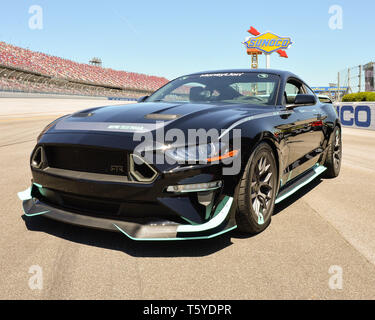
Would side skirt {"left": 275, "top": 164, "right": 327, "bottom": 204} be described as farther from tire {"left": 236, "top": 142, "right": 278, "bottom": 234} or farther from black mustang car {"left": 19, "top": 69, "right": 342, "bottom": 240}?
tire {"left": 236, "top": 142, "right": 278, "bottom": 234}

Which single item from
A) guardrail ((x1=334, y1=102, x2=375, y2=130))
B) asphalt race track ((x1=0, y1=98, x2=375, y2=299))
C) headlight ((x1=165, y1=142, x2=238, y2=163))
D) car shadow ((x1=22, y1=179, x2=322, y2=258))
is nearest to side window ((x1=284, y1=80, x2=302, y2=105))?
asphalt race track ((x1=0, y1=98, x2=375, y2=299))

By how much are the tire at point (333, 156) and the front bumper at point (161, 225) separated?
9.44 feet

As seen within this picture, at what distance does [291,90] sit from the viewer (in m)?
4.29

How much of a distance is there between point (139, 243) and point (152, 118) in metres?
0.94

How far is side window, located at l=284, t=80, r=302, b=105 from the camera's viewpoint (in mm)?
3903

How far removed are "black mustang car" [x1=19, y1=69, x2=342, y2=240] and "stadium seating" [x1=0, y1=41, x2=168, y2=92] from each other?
1471 inches

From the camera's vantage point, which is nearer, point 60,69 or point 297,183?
point 297,183

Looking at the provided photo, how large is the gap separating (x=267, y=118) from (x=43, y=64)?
194 ft

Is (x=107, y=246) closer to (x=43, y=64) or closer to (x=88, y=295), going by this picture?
(x=88, y=295)

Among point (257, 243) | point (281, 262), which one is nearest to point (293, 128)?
point (257, 243)

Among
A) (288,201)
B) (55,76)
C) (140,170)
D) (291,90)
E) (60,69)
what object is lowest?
(288,201)

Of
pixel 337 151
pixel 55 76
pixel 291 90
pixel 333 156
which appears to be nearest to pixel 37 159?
pixel 291 90

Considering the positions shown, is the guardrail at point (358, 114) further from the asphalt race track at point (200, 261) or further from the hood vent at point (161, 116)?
the hood vent at point (161, 116)

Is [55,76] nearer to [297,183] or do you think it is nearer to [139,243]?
[297,183]
